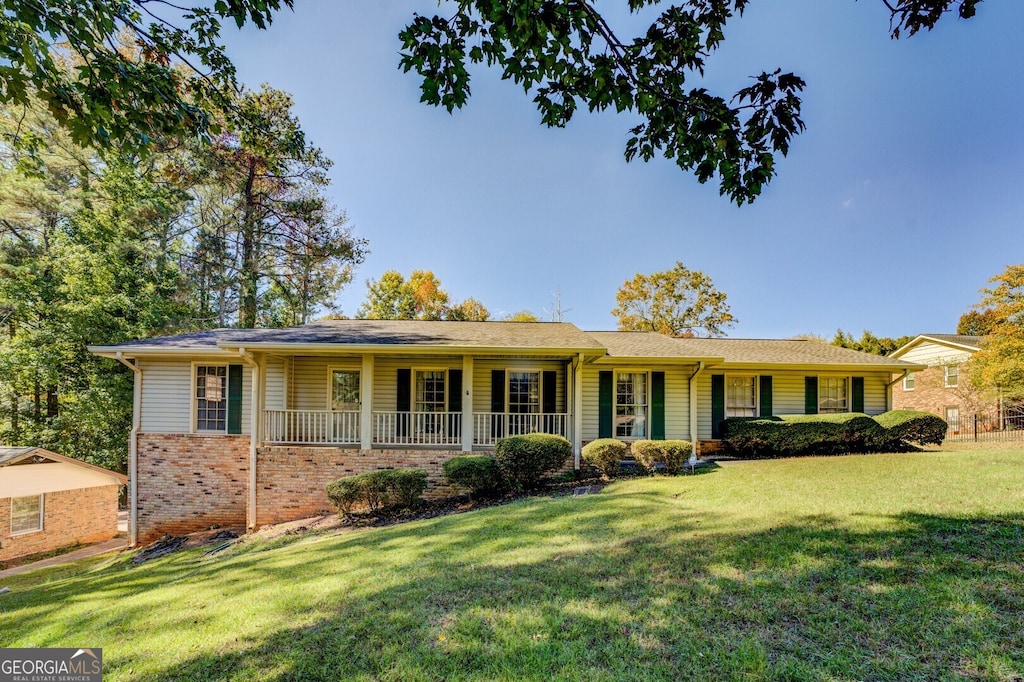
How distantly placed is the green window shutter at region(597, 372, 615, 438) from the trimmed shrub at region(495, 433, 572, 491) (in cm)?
323

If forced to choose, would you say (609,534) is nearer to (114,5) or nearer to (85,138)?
(85,138)

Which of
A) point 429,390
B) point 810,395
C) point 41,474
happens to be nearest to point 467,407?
point 429,390

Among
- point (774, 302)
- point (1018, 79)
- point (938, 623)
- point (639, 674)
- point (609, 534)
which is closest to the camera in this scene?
point (639, 674)

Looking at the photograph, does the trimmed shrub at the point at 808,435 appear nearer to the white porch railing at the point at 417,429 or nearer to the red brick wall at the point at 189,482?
the white porch railing at the point at 417,429

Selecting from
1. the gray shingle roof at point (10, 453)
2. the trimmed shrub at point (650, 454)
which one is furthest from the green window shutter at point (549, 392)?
the gray shingle roof at point (10, 453)

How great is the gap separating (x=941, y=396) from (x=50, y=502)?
3654 centimetres

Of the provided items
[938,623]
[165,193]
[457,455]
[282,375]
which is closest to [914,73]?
[938,623]

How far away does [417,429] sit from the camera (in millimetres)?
11125

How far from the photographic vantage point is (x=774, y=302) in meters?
23.3

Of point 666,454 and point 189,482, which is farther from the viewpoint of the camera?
point 189,482

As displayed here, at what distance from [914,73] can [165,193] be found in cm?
2254

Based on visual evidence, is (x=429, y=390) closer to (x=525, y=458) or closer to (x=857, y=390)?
(x=525, y=458)

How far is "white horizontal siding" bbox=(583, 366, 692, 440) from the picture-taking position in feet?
38.5

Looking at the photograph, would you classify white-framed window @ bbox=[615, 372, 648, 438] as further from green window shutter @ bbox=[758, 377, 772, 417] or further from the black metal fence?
the black metal fence
